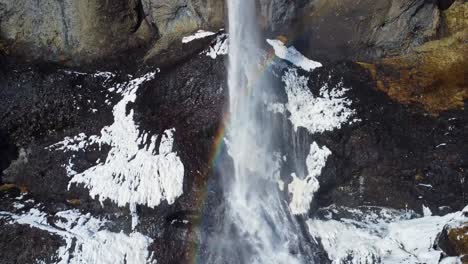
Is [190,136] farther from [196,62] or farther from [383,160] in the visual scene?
[383,160]

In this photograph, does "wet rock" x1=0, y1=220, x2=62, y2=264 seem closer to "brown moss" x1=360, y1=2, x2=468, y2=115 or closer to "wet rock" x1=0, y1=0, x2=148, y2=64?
"wet rock" x1=0, y1=0, x2=148, y2=64

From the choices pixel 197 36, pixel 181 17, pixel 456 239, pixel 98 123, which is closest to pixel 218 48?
pixel 197 36

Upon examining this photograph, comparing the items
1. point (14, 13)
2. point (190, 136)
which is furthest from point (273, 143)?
point (14, 13)

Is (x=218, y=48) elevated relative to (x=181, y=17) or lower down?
lower down

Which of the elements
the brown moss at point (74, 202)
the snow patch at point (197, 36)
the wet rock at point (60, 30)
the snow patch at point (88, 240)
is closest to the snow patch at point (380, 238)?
the snow patch at point (88, 240)

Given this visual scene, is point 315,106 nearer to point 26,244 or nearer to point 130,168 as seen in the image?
point 130,168
